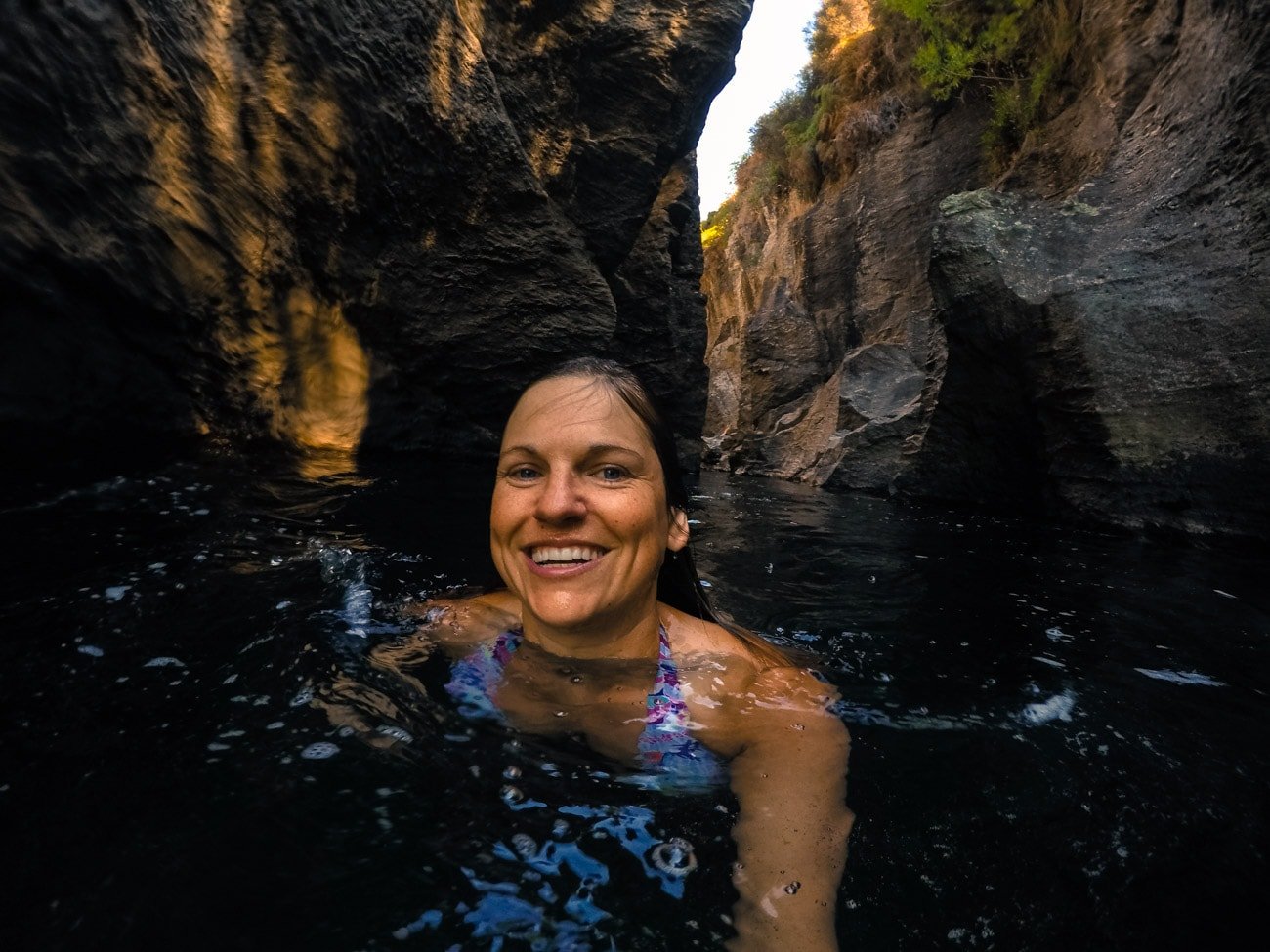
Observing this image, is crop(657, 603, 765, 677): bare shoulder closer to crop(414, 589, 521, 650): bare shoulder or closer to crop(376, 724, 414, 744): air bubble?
crop(414, 589, 521, 650): bare shoulder

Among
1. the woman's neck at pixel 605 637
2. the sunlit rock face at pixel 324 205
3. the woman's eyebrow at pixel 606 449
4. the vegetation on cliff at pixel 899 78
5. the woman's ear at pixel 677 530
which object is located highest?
the vegetation on cliff at pixel 899 78

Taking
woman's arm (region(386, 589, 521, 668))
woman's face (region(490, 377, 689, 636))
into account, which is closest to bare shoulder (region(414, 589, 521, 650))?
woman's arm (region(386, 589, 521, 668))

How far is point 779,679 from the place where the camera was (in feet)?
6.85

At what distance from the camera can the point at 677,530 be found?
224cm

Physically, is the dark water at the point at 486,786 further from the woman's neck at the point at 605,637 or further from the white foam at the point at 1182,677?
the woman's neck at the point at 605,637

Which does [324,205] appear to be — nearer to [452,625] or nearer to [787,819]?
[452,625]

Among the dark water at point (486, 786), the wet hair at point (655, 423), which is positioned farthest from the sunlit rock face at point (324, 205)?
the wet hair at point (655, 423)

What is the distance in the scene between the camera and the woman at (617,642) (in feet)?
5.67

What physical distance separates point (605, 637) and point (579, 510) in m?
0.37

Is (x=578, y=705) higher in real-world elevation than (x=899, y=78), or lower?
lower

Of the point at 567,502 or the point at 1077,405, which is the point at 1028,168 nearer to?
the point at 1077,405

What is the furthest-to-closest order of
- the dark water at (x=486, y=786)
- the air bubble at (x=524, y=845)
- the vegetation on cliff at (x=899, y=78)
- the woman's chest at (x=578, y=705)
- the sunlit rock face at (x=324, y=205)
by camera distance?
the vegetation on cliff at (x=899, y=78) → the sunlit rock face at (x=324, y=205) → the woman's chest at (x=578, y=705) → the air bubble at (x=524, y=845) → the dark water at (x=486, y=786)

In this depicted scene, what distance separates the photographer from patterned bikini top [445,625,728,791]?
166cm

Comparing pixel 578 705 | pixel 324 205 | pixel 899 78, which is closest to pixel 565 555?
pixel 578 705
